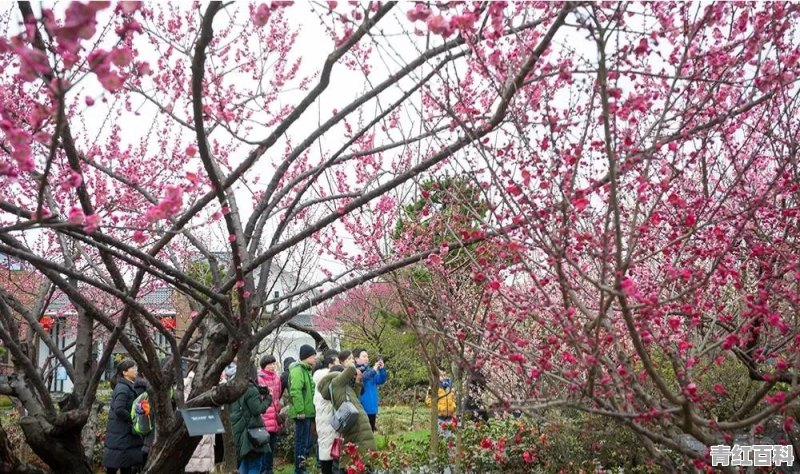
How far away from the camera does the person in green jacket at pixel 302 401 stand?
8.41 meters

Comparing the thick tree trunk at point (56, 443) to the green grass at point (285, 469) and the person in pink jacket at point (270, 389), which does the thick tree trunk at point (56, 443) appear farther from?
the green grass at point (285, 469)

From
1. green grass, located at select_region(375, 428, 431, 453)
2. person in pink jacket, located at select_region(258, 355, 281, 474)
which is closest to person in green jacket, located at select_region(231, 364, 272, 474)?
person in pink jacket, located at select_region(258, 355, 281, 474)

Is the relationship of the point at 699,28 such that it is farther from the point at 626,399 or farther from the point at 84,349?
the point at 84,349

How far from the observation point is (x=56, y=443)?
4.66 m

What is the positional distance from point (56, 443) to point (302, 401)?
3945mm

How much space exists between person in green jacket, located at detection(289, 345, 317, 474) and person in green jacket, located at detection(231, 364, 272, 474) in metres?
1.03

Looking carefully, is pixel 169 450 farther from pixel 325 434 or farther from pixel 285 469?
pixel 285 469

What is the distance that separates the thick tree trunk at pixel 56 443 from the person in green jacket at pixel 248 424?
7.99 ft

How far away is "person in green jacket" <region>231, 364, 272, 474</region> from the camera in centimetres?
719

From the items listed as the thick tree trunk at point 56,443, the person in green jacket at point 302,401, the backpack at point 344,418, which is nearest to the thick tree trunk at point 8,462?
the thick tree trunk at point 56,443

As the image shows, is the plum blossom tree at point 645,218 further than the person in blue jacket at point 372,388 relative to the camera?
No

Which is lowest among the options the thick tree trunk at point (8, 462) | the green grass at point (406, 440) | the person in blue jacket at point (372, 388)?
the green grass at point (406, 440)

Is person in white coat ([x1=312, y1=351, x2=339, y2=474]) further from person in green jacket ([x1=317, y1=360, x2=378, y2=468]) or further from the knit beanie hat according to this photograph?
the knit beanie hat

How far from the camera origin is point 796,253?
11.9ft
